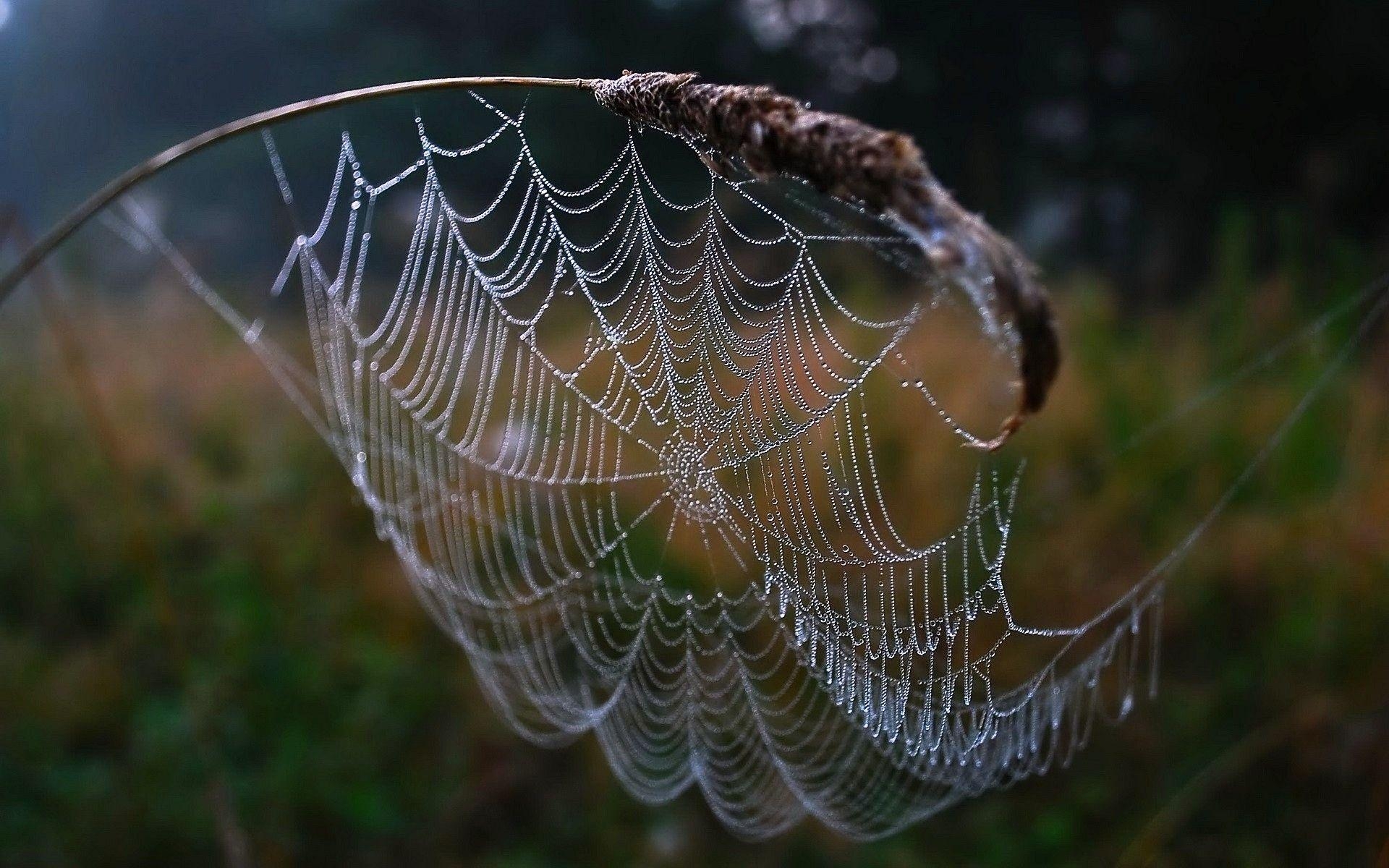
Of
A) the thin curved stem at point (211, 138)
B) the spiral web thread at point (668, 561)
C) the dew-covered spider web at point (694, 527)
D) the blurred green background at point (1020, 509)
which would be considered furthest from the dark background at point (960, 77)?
the thin curved stem at point (211, 138)

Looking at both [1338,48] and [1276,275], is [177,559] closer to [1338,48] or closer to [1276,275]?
[1276,275]

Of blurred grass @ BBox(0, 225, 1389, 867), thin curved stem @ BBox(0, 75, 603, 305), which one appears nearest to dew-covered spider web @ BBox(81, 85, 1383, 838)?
blurred grass @ BBox(0, 225, 1389, 867)

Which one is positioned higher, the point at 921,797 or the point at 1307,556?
the point at 1307,556

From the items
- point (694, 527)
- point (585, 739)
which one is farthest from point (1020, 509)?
point (585, 739)

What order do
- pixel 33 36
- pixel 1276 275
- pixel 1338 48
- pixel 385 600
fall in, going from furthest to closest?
pixel 33 36, pixel 1338 48, pixel 1276 275, pixel 385 600

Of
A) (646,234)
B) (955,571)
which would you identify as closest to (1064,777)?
(955,571)

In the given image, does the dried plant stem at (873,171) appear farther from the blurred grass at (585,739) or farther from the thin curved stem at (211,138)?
the blurred grass at (585,739)

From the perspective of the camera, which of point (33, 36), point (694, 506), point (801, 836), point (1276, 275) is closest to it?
point (694, 506)

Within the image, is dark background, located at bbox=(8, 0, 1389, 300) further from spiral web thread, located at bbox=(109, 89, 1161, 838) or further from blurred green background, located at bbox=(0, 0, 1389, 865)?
spiral web thread, located at bbox=(109, 89, 1161, 838)
